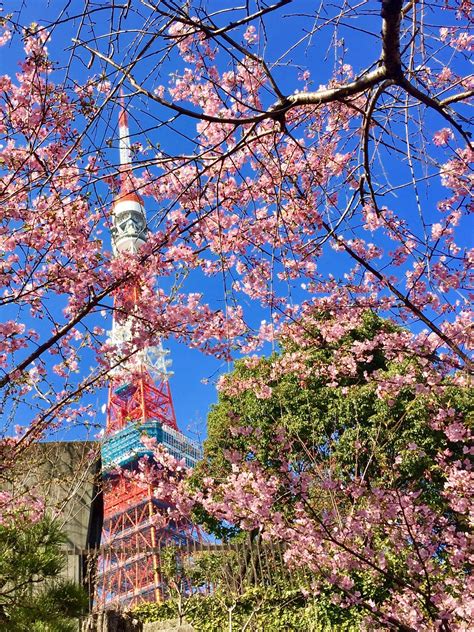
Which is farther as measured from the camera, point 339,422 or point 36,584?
point 339,422

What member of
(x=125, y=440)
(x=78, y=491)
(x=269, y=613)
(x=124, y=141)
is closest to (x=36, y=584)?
(x=124, y=141)

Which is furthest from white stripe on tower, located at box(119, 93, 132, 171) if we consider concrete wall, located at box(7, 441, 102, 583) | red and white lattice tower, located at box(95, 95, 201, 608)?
concrete wall, located at box(7, 441, 102, 583)

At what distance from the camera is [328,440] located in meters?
10.1

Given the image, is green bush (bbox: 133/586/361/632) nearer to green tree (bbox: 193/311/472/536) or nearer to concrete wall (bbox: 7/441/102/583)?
concrete wall (bbox: 7/441/102/583)

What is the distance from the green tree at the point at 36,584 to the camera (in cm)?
247

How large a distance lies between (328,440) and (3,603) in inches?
320

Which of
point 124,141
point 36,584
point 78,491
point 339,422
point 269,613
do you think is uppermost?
point 339,422

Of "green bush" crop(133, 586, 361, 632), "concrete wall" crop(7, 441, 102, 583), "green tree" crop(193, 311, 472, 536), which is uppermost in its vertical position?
"green tree" crop(193, 311, 472, 536)

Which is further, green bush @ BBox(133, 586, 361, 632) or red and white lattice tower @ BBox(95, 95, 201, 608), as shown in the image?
green bush @ BBox(133, 586, 361, 632)

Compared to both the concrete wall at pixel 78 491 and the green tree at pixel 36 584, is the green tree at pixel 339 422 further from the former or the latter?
the green tree at pixel 36 584

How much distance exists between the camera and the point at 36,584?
9.04 ft

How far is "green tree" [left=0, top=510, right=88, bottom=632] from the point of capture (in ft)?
8.10

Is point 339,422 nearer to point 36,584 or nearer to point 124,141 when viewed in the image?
point 36,584

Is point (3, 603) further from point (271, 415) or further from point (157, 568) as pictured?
point (271, 415)
